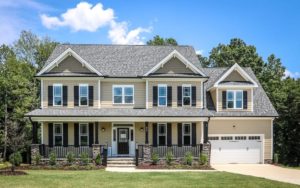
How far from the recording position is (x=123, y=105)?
33062 millimetres

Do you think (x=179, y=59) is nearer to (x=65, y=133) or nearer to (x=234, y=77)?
(x=234, y=77)

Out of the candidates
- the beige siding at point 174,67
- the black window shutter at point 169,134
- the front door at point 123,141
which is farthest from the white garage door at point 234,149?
the front door at point 123,141

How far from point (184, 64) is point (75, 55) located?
8.15 m

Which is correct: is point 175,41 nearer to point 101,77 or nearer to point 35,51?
point 35,51

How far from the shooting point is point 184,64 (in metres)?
33.0

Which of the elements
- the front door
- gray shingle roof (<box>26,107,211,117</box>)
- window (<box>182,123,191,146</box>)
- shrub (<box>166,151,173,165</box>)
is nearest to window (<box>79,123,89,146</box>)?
gray shingle roof (<box>26,107,211,117</box>)

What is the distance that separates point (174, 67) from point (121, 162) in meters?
8.21

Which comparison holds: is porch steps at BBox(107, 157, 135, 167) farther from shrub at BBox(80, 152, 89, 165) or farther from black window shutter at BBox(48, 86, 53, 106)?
black window shutter at BBox(48, 86, 53, 106)

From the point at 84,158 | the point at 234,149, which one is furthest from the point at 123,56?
the point at 234,149

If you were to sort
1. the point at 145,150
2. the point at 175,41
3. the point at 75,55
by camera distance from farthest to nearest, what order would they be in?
the point at 175,41
the point at 75,55
the point at 145,150

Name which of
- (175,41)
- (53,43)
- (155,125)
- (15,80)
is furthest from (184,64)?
(175,41)

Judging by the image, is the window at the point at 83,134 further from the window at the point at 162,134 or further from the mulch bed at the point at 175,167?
the window at the point at 162,134

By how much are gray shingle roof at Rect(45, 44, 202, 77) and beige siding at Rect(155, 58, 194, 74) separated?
1.24 meters

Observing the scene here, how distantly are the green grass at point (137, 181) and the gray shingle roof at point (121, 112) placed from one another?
24.9 feet
